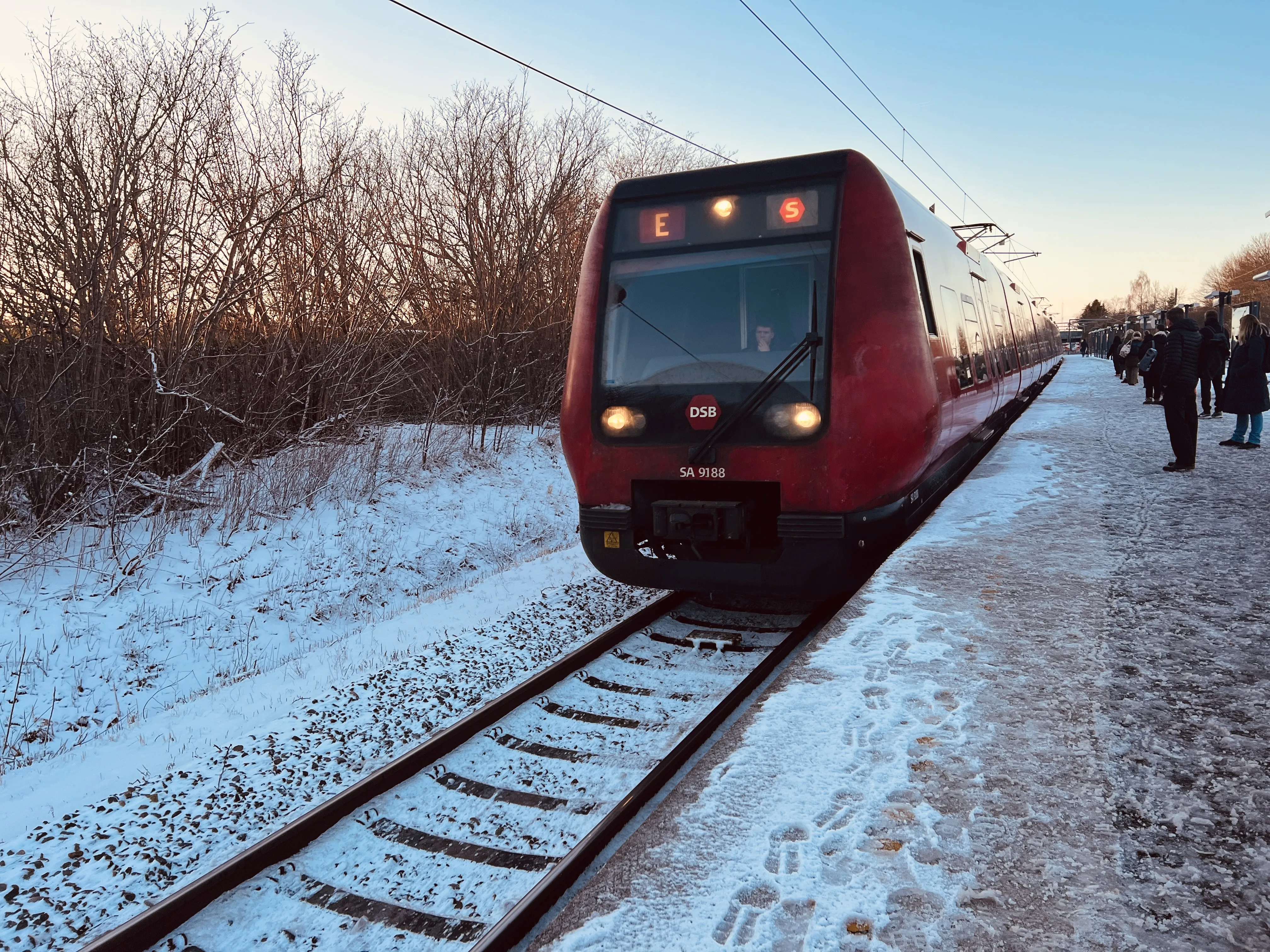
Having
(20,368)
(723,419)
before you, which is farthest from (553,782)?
(20,368)

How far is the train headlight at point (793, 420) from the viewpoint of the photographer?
5328 millimetres

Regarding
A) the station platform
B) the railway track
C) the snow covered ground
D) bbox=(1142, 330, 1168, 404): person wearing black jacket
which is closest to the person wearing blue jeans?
the station platform

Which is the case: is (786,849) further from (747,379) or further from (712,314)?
(712,314)

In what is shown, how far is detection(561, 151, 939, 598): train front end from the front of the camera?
534cm

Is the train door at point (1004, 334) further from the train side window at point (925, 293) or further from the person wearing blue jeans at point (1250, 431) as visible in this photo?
the train side window at point (925, 293)

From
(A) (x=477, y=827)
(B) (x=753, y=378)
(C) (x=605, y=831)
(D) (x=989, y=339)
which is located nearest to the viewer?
(C) (x=605, y=831)

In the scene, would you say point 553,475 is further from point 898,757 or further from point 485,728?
point 898,757

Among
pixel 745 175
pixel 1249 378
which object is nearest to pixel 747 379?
pixel 745 175

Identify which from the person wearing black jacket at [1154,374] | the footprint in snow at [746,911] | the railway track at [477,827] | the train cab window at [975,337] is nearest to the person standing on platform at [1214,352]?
the train cab window at [975,337]

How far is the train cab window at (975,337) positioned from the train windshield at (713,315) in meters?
3.07

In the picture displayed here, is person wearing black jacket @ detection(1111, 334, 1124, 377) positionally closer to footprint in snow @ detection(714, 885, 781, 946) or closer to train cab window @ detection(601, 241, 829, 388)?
train cab window @ detection(601, 241, 829, 388)

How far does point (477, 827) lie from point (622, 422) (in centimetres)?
294

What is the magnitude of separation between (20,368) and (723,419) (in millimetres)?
7595

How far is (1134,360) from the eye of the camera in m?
25.6
